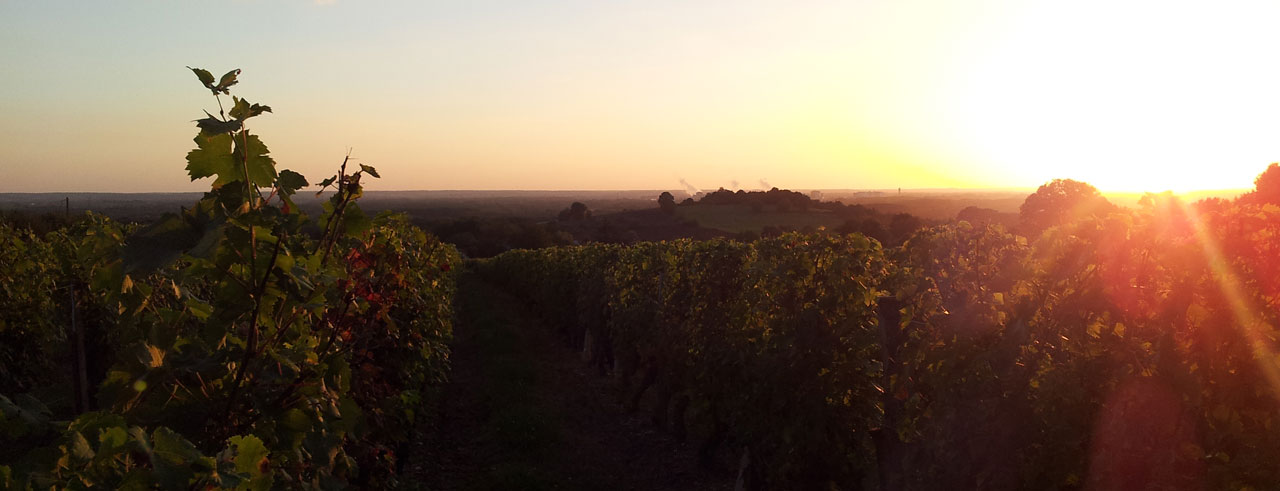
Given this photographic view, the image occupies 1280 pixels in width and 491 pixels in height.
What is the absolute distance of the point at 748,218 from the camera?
5931 cm

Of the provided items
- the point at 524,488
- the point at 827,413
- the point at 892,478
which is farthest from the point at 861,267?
the point at 524,488

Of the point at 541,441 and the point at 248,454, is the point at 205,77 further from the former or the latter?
the point at 541,441

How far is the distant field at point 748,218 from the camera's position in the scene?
52375 mm

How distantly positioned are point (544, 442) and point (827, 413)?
13.9ft

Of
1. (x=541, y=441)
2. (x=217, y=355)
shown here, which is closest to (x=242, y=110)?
(x=217, y=355)

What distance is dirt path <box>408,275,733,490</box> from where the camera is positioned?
8391 mm

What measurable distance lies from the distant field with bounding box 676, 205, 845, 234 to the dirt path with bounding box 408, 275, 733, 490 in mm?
36718

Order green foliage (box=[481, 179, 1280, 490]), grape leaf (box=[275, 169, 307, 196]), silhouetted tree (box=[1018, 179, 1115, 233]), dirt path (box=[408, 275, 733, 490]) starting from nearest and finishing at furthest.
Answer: grape leaf (box=[275, 169, 307, 196]), green foliage (box=[481, 179, 1280, 490]), dirt path (box=[408, 275, 733, 490]), silhouetted tree (box=[1018, 179, 1115, 233])

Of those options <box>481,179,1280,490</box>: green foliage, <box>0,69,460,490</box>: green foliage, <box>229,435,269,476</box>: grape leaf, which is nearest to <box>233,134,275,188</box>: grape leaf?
<box>0,69,460,490</box>: green foliage

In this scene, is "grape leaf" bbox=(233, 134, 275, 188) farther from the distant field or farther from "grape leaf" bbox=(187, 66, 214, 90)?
the distant field

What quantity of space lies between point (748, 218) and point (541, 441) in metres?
51.2

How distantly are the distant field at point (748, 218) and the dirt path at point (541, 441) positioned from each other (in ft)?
120

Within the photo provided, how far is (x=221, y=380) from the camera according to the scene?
226 cm

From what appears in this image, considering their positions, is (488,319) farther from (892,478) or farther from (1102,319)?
(1102,319)
